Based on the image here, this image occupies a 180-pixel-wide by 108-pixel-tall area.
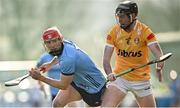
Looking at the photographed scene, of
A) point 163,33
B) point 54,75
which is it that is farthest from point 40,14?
point 54,75

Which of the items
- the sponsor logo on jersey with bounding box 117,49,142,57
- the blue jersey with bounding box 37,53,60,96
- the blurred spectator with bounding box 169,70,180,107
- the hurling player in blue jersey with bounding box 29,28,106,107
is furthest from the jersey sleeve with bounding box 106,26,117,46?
the blurred spectator with bounding box 169,70,180,107

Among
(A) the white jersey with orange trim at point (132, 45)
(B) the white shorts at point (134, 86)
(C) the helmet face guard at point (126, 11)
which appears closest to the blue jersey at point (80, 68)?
(B) the white shorts at point (134, 86)

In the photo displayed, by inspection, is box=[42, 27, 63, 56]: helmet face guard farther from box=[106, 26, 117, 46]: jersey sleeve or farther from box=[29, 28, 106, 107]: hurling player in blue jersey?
box=[106, 26, 117, 46]: jersey sleeve

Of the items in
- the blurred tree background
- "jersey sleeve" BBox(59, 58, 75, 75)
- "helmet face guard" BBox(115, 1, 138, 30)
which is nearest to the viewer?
"jersey sleeve" BBox(59, 58, 75, 75)

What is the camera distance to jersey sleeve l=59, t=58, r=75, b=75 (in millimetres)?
10062

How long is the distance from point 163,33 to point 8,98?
10.7m

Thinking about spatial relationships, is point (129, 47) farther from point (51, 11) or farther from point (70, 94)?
point (51, 11)

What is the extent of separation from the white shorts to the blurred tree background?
16007 millimetres

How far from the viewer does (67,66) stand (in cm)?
1007

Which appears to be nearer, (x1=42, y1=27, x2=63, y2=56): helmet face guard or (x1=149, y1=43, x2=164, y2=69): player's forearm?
(x1=42, y1=27, x2=63, y2=56): helmet face guard

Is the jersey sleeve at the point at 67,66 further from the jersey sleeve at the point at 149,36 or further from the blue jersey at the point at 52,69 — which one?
the blue jersey at the point at 52,69

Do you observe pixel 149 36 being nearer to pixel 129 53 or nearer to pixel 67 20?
pixel 129 53

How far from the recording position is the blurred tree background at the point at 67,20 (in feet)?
89.5

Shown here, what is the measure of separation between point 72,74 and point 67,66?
161mm
